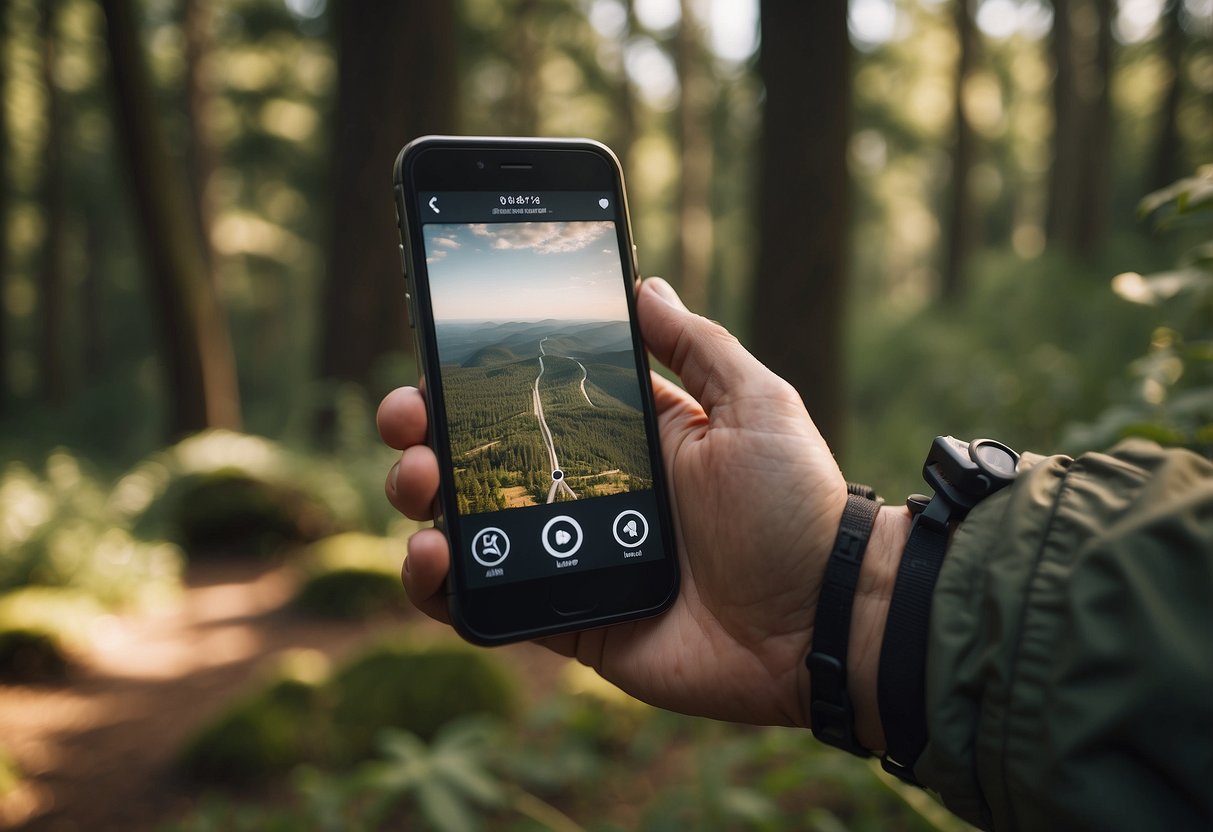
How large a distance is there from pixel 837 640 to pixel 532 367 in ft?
3.30

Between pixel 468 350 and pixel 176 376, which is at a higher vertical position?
pixel 468 350

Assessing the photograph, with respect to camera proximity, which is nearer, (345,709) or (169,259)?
(345,709)

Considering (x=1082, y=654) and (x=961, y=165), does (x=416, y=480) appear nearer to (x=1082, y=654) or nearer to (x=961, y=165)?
(x=1082, y=654)

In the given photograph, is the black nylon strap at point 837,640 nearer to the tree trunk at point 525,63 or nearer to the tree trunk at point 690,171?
the tree trunk at point 690,171

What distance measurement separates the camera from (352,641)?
22.1ft

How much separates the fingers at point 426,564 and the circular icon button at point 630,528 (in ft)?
1.46

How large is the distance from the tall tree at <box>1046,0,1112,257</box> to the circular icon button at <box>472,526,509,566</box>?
590 inches

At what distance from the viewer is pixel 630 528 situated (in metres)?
2.17

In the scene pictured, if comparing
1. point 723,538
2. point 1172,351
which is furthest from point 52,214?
point 1172,351

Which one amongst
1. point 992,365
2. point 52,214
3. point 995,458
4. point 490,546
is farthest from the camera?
point 52,214

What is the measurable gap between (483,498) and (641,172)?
90.3 feet

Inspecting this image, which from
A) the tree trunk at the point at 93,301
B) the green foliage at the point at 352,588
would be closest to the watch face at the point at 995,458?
the green foliage at the point at 352,588

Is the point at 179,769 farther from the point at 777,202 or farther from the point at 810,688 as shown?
the point at 777,202

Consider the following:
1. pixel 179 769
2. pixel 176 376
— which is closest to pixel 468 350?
pixel 179 769
